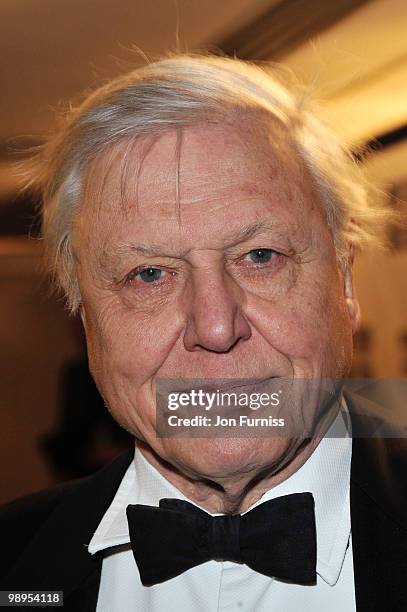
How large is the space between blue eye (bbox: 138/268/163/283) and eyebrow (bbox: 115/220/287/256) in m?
0.03

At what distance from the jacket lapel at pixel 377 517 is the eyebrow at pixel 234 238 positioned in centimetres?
33

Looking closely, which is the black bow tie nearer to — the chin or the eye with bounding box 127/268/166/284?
the chin

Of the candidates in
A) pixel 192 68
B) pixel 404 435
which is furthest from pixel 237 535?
pixel 192 68

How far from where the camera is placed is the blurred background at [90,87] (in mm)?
1794

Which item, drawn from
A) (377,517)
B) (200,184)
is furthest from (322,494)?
(200,184)

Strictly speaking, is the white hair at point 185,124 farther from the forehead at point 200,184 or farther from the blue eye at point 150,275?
the blue eye at point 150,275

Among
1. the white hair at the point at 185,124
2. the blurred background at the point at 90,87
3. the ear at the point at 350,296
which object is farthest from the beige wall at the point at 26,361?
the ear at the point at 350,296

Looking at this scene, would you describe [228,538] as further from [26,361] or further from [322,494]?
[26,361]

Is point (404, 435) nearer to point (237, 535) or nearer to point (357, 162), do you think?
point (237, 535)

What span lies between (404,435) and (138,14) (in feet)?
4.05

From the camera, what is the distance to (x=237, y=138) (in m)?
1.18

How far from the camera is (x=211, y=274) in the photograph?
1.13m

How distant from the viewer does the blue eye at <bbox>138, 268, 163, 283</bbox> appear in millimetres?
1194

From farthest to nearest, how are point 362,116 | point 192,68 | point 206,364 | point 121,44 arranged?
point 121,44 → point 362,116 → point 192,68 → point 206,364
